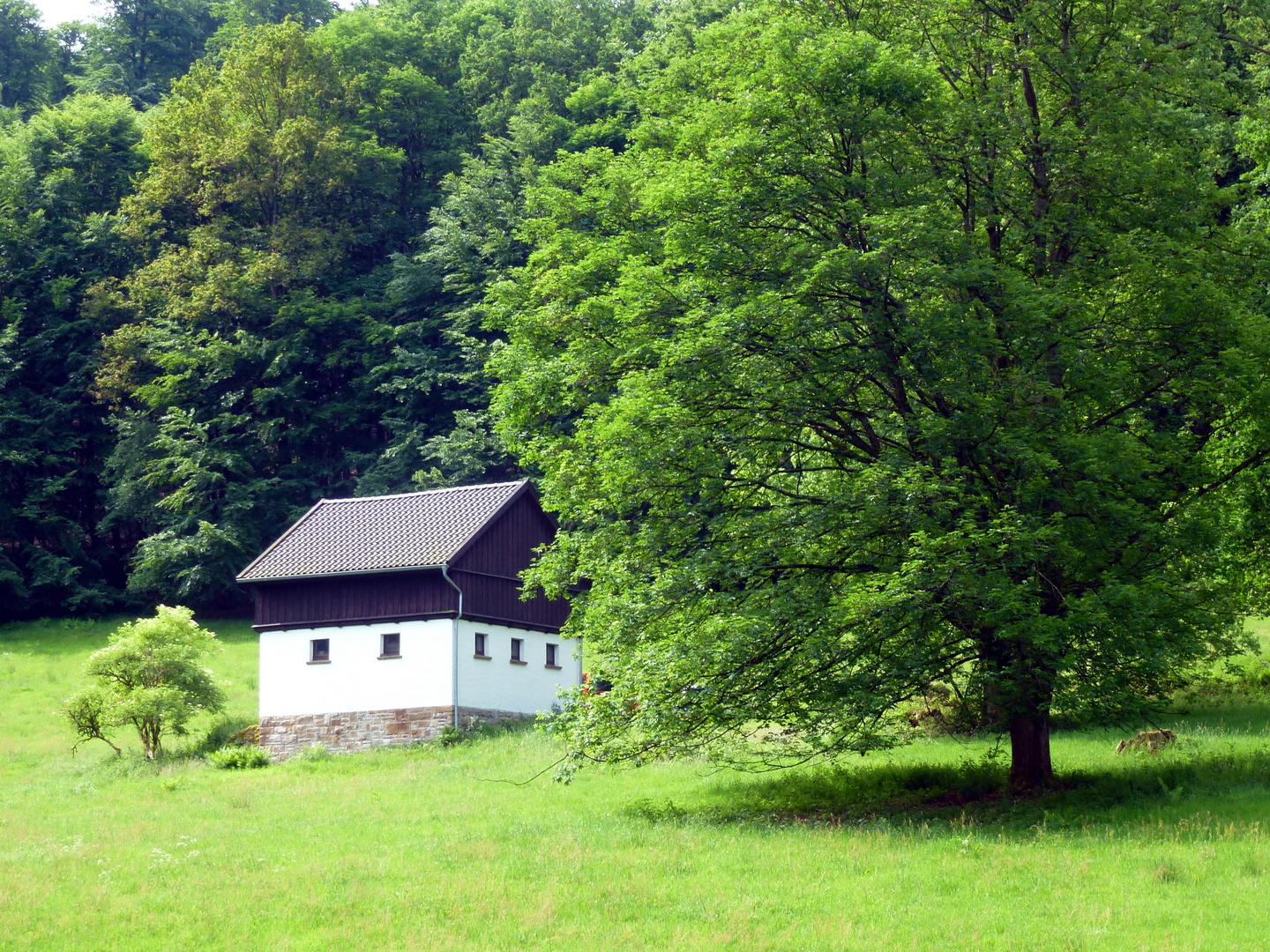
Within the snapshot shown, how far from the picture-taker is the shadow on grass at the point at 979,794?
18.2m

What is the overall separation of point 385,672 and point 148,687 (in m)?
6.48

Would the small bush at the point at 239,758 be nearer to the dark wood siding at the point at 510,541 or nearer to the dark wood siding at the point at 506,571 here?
the dark wood siding at the point at 506,571

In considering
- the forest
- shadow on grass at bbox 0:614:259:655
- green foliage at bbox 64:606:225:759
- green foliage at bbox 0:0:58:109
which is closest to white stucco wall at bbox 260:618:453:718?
green foliage at bbox 64:606:225:759

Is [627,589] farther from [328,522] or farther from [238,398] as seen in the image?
[238,398]

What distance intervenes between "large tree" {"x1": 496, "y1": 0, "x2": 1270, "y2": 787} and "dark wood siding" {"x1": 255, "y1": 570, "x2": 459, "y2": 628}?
618 inches

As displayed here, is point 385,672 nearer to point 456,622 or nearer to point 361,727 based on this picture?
point 361,727

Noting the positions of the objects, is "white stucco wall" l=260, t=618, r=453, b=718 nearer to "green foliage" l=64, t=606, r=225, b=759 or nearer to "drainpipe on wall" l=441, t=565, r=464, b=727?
"drainpipe on wall" l=441, t=565, r=464, b=727

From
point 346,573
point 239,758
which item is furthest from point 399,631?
point 239,758

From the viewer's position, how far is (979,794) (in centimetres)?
2041

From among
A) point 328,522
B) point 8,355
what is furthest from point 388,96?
point 328,522

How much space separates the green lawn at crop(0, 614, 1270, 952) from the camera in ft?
46.9

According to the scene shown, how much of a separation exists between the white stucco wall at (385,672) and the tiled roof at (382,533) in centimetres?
187

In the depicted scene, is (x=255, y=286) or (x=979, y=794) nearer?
(x=979, y=794)

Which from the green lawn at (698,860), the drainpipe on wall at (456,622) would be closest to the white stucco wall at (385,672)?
the drainpipe on wall at (456,622)
